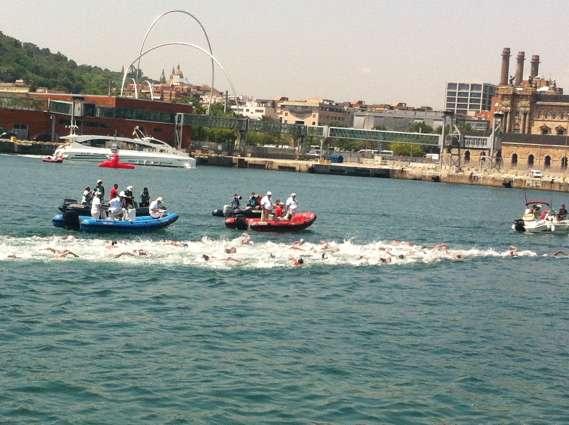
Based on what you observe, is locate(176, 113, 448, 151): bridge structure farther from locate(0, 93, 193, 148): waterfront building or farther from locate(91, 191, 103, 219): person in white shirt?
locate(91, 191, 103, 219): person in white shirt

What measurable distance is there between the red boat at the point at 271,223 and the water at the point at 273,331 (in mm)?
1102

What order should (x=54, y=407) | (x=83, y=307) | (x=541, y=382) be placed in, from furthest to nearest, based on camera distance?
(x=83, y=307) → (x=541, y=382) → (x=54, y=407)

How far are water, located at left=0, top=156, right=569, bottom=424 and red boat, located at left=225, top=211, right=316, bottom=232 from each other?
110 cm

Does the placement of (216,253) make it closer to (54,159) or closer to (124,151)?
(54,159)

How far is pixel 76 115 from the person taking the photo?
141500 millimetres

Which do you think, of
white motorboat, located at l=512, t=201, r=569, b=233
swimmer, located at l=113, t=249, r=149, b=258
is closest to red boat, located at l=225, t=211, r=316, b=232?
swimmer, located at l=113, t=249, r=149, b=258

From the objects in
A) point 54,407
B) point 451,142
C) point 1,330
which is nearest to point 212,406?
point 54,407

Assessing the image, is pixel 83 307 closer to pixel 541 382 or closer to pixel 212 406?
pixel 212 406

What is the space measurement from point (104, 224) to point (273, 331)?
1720 centimetres

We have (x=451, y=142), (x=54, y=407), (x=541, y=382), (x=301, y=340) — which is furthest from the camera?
(x=451, y=142)

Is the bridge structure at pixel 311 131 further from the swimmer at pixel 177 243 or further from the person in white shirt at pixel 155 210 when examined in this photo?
the swimmer at pixel 177 243

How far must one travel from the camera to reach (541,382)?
2286 centimetres

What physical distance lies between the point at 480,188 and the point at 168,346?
115 metres

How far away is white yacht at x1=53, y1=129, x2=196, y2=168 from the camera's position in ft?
423
